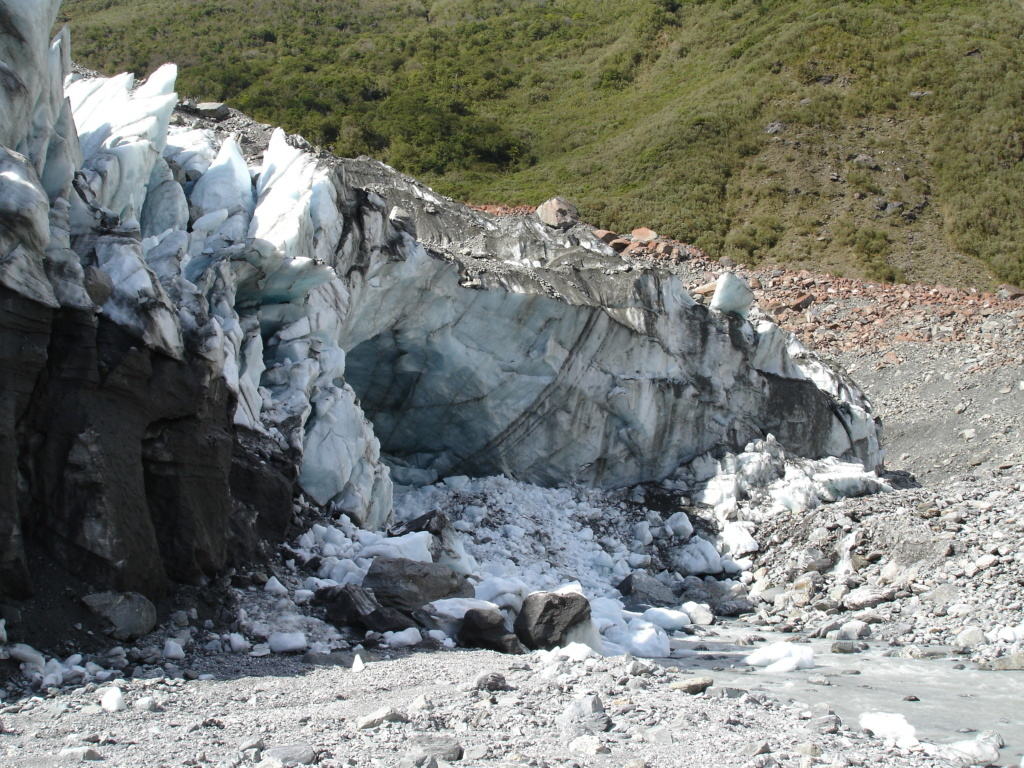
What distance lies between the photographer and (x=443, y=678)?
19.9 feet

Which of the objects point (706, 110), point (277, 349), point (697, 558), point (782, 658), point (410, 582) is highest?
point (706, 110)

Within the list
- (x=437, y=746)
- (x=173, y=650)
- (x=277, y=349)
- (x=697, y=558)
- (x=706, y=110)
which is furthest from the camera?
(x=706, y=110)

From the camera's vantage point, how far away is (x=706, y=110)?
3862cm

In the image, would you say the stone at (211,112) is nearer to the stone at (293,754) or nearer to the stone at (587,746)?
the stone at (293,754)

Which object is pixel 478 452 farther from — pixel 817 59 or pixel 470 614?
pixel 817 59

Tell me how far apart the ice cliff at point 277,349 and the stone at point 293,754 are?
239cm

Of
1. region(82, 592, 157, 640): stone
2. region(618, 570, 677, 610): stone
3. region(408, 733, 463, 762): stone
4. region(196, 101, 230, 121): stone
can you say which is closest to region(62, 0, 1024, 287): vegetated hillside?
region(196, 101, 230, 121): stone

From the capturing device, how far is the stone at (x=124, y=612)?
6.04 metres

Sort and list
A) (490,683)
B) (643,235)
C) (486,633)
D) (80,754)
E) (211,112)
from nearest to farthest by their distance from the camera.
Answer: (80,754)
(490,683)
(486,633)
(211,112)
(643,235)

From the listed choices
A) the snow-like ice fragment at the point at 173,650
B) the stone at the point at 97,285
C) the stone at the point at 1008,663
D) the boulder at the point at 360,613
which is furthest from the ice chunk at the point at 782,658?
the stone at the point at 97,285

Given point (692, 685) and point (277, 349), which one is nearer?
point (692, 685)

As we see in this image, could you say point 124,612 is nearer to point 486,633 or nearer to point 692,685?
point 486,633

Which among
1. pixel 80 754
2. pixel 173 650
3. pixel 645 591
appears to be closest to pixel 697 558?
pixel 645 591

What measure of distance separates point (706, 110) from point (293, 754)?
123 ft
